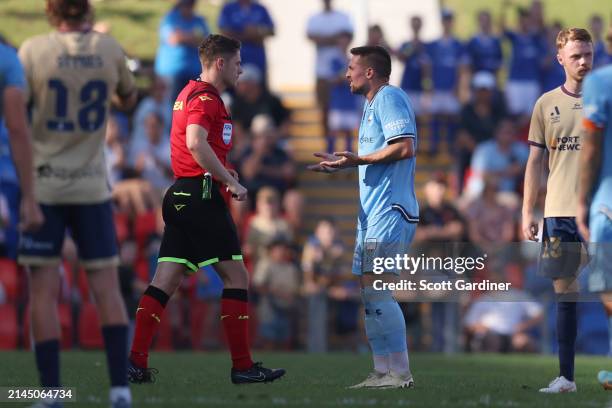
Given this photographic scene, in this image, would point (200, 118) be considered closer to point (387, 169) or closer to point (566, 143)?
point (387, 169)

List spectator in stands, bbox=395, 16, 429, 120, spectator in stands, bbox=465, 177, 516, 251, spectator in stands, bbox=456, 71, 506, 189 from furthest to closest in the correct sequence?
1. spectator in stands, bbox=395, 16, 429, 120
2. spectator in stands, bbox=456, 71, 506, 189
3. spectator in stands, bbox=465, 177, 516, 251

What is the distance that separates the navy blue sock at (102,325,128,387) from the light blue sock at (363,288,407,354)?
2.39 meters

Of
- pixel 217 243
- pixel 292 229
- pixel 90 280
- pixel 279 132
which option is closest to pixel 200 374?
pixel 217 243

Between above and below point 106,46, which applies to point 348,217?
below

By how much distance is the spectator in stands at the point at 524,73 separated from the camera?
21.8 m

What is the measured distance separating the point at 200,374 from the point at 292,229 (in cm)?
794

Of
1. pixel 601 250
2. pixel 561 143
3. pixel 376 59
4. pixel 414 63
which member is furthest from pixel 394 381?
pixel 414 63

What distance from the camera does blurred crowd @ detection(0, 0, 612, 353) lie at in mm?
17328

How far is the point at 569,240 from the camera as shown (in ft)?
31.0

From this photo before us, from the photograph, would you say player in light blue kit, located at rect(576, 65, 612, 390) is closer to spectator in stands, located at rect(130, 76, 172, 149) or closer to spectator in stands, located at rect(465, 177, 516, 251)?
spectator in stands, located at rect(465, 177, 516, 251)

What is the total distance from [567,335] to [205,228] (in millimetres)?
2608

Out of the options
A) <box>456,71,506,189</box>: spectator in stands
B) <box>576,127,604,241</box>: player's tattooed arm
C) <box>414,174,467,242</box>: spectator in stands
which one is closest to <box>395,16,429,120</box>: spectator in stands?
<box>456,71,506,189</box>: spectator in stands

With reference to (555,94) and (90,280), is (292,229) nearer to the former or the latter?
(555,94)

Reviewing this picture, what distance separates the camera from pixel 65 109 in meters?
7.36
